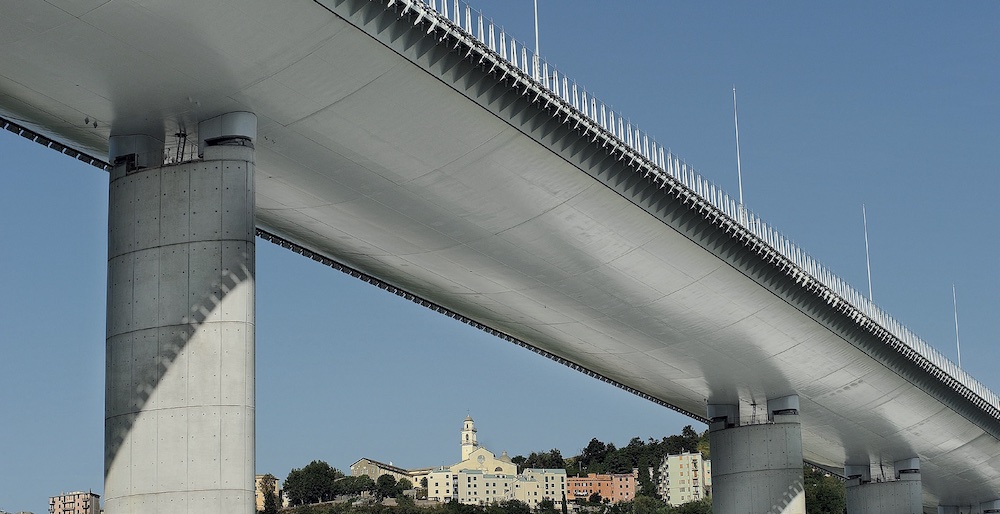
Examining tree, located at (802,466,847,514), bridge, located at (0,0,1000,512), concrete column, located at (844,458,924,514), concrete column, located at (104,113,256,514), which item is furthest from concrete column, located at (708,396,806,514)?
tree, located at (802,466,847,514)

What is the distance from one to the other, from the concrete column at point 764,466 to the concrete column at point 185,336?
Answer: 132 ft

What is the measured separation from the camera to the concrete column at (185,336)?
29.4 metres

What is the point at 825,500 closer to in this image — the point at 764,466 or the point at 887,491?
the point at 887,491

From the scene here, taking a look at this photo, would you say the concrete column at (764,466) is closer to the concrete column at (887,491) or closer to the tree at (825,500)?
the concrete column at (887,491)

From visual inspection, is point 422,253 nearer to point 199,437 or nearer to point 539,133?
point 539,133

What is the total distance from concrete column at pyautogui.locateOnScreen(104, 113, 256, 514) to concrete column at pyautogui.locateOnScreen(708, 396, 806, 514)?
40.3m

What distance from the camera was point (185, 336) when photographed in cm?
2995

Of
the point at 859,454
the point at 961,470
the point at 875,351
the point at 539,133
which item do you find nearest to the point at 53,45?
the point at 539,133

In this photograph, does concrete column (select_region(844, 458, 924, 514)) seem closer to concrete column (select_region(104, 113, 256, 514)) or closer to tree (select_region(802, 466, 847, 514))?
concrete column (select_region(104, 113, 256, 514))

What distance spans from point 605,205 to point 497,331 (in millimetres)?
17929

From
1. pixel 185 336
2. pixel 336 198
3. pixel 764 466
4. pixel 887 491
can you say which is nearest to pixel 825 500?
pixel 887 491

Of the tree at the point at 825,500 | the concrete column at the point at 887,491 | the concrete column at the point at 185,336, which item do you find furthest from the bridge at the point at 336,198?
the tree at the point at 825,500

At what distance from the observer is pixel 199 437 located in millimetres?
29344

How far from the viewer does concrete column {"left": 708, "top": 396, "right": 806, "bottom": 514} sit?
64.0 metres
